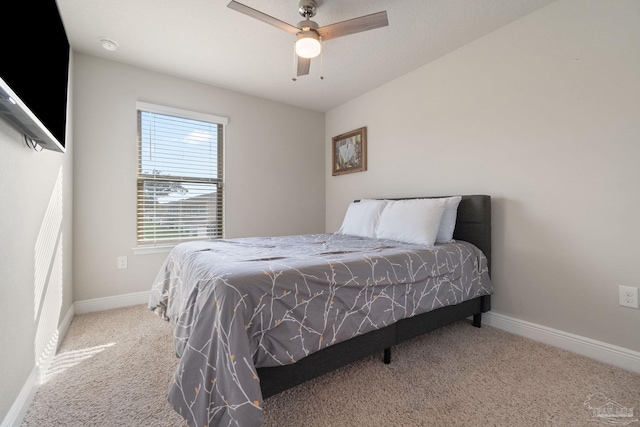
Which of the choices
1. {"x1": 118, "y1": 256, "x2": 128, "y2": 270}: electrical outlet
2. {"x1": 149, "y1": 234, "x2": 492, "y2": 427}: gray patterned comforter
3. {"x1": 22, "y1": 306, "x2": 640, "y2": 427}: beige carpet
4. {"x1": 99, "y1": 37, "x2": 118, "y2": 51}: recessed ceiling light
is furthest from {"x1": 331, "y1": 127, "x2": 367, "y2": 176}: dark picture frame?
{"x1": 118, "y1": 256, "x2": 128, "y2": 270}: electrical outlet

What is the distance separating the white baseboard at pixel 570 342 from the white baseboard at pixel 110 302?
3438mm

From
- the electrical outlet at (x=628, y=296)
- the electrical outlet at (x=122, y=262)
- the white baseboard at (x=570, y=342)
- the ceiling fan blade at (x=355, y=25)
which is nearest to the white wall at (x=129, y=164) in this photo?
the electrical outlet at (x=122, y=262)

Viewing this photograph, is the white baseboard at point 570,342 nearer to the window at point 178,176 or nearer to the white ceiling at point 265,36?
the white ceiling at point 265,36

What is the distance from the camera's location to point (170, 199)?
308 cm

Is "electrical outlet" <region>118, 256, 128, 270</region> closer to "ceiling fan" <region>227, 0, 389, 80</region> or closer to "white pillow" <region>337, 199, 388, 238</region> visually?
"white pillow" <region>337, 199, 388, 238</region>

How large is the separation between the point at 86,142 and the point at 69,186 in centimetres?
50

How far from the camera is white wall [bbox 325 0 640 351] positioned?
175 cm

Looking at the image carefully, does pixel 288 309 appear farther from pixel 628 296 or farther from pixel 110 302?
pixel 110 302

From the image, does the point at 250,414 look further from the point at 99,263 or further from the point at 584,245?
the point at 99,263

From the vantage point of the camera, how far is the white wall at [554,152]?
1.75 meters

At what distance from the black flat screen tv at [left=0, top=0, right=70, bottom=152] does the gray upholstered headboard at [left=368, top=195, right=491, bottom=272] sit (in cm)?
281

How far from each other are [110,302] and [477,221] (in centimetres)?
362

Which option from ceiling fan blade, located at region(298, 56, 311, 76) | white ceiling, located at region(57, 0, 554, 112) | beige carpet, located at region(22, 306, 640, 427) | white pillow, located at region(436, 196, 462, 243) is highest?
white ceiling, located at region(57, 0, 554, 112)

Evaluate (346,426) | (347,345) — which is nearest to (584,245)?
(347,345)
